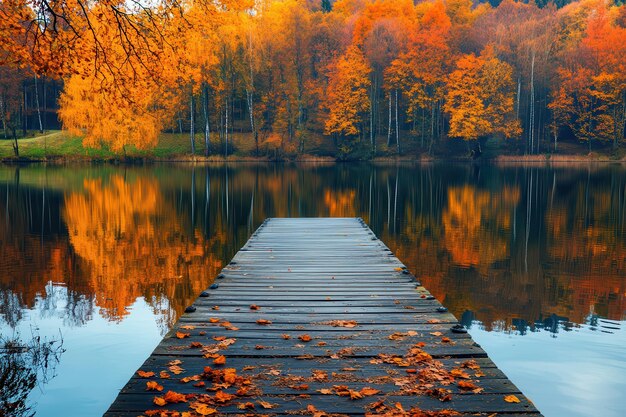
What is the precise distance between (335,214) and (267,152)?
33.9 meters

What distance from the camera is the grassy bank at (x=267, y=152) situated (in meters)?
52.4

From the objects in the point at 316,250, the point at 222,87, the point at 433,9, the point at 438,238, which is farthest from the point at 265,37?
the point at 316,250

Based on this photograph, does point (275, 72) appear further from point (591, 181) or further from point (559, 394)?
point (559, 394)

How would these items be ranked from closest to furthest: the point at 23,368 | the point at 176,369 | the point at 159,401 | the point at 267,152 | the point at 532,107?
the point at 159,401, the point at 176,369, the point at 23,368, the point at 532,107, the point at 267,152

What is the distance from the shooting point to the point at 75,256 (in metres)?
14.4

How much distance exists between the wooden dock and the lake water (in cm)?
149

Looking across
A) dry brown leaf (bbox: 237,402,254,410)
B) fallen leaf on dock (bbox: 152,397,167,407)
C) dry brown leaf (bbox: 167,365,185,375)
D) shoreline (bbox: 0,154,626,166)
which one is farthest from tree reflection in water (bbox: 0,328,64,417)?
shoreline (bbox: 0,154,626,166)

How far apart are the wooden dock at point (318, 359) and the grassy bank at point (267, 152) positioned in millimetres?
46180

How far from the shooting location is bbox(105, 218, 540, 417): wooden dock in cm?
434

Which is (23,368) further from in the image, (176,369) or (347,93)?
(347,93)

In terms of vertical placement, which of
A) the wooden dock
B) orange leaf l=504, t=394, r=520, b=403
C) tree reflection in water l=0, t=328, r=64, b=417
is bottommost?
tree reflection in water l=0, t=328, r=64, b=417

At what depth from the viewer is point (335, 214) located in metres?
21.6

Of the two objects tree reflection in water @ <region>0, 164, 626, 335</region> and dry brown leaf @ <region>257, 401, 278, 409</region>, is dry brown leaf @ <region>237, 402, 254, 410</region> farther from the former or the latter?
tree reflection in water @ <region>0, 164, 626, 335</region>

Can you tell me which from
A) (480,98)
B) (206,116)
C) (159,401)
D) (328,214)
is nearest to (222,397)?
(159,401)
